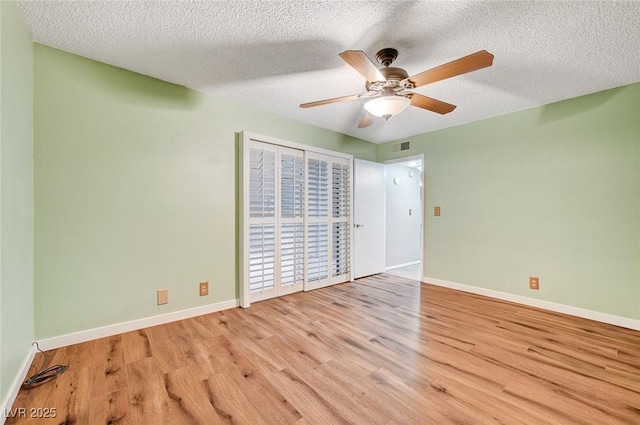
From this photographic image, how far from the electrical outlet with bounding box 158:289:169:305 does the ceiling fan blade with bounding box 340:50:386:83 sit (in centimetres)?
249

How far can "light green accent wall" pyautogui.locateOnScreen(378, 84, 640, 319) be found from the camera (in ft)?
8.34

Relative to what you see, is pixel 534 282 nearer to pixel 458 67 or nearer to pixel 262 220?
pixel 458 67

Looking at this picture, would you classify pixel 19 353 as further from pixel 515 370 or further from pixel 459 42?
pixel 459 42

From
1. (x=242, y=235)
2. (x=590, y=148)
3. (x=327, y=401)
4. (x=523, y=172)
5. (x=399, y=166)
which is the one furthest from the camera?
(x=399, y=166)

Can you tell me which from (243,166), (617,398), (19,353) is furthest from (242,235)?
(617,398)

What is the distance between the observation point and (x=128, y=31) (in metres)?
1.83

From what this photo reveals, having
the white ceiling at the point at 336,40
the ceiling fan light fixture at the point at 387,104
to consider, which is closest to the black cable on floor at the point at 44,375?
the white ceiling at the point at 336,40

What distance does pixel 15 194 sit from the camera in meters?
1.57

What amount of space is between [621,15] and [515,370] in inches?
91.6

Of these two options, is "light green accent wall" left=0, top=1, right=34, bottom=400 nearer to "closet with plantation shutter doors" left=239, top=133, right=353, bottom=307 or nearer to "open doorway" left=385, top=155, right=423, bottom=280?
"closet with plantation shutter doors" left=239, top=133, right=353, bottom=307

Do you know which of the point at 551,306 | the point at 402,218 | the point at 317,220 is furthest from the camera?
the point at 402,218

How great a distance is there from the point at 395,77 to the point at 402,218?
3.85 m

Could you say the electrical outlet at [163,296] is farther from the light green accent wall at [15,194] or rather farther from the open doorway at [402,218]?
the open doorway at [402,218]

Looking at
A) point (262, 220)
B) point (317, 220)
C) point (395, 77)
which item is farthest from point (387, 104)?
point (317, 220)
